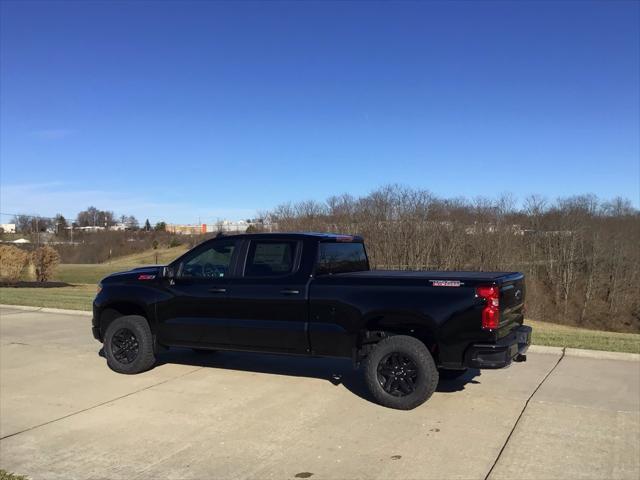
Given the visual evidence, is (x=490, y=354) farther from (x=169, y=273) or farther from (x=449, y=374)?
(x=169, y=273)

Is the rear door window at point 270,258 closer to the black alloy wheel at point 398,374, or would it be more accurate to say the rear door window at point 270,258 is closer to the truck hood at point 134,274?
the truck hood at point 134,274

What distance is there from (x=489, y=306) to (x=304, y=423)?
6.84ft

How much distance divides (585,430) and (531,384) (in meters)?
1.55

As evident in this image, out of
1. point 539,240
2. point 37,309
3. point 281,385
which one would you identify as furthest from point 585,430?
point 539,240

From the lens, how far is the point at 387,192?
136 feet

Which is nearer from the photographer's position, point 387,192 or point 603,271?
point 387,192

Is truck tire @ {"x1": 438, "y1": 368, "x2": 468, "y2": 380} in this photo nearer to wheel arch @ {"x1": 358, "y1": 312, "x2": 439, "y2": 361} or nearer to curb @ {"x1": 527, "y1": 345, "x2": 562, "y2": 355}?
wheel arch @ {"x1": 358, "y1": 312, "x2": 439, "y2": 361}

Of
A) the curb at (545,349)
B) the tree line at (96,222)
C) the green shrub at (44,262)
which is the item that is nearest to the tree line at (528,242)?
the green shrub at (44,262)

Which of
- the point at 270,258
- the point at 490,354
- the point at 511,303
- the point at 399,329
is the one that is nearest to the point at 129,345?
the point at 270,258

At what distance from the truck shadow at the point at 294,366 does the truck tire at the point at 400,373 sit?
16.8 inches

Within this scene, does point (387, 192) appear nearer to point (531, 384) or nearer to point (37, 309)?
point (37, 309)

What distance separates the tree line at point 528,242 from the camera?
39.8 meters

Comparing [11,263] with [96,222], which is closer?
[11,263]

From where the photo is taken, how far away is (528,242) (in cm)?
5147
